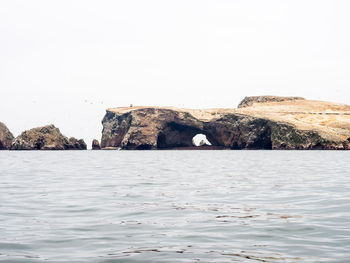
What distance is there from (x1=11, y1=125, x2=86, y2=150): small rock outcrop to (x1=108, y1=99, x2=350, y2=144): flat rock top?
1212 inches

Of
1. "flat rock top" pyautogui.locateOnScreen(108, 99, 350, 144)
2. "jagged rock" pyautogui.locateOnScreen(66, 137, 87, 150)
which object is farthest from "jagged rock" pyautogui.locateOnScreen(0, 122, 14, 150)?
"flat rock top" pyautogui.locateOnScreen(108, 99, 350, 144)

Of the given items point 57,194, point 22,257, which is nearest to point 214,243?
point 22,257

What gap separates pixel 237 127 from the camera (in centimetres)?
14838

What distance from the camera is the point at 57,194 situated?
23062 millimetres

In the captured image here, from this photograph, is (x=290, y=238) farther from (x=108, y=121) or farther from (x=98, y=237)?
→ (x=108, y=121)

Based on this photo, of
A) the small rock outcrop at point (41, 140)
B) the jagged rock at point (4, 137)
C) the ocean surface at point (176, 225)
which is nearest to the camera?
the ocean surface at point (176, 225)

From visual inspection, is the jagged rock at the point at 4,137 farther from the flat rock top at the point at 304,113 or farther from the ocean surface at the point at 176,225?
the ocean surface at the point at 176,225

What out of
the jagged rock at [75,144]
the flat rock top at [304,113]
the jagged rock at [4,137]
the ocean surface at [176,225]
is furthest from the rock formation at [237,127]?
the ocean surface at [176,225]

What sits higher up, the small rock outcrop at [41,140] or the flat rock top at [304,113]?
the flat rock top at [304,113]

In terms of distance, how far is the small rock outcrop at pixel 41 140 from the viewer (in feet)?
489

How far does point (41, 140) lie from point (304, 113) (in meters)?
87.5

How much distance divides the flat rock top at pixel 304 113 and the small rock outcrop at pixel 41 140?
101ft

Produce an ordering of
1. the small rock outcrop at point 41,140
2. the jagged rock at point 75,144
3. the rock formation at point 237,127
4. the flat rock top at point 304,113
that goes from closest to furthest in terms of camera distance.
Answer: the rock formation at point 237,127 < the flat rock top at point 304,113 < the small rock outcrop at point 41,140 < the jagged rock at point 75,144

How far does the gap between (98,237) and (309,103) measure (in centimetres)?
18477
